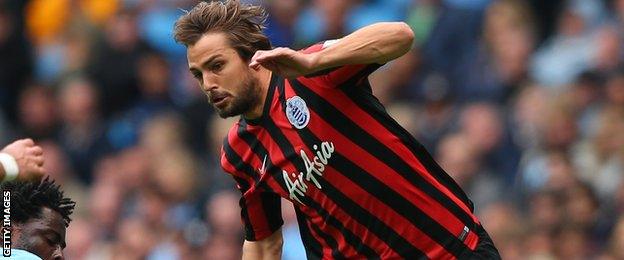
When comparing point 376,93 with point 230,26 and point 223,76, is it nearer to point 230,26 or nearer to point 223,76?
point 230,26

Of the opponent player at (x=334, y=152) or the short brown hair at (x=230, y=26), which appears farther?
the short brown hair at (x=230, y=26)

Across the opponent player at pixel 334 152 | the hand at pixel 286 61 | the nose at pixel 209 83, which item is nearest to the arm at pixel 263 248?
the opponent player at pixel 334 152

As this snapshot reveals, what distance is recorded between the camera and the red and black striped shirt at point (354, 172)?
6.21m

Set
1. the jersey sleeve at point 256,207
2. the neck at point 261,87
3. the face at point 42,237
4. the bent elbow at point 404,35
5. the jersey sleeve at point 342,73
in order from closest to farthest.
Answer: the face at point 42,237, the bent elbow at point 404,35, the jersey sleeve at point 342,73, the neck at point 261,87, the jersey sleeve at point 256,207

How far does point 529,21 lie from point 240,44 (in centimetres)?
475

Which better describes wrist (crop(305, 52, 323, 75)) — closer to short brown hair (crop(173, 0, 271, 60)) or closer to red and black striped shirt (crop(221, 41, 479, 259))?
red and black striped shirt (crop(221, 41, 479, 259))

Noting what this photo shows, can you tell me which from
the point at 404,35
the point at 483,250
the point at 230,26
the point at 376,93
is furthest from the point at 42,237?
the point at 376,93

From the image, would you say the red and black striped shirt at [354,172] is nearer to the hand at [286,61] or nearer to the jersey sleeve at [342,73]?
the jersey sleeve at [342,73]

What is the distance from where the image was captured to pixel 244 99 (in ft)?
20.6

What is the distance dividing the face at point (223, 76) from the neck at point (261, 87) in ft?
0.03

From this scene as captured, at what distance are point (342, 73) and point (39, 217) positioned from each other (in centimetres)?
131

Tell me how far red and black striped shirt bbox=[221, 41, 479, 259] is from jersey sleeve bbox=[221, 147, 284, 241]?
15cm

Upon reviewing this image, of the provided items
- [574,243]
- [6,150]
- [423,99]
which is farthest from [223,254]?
[6,150]

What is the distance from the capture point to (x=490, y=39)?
10.7 meters
